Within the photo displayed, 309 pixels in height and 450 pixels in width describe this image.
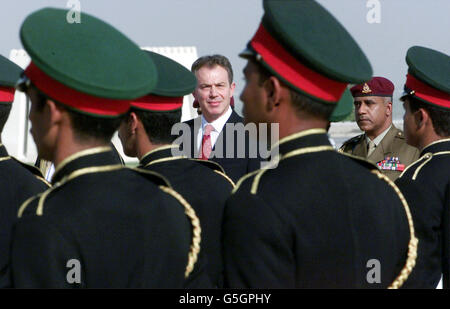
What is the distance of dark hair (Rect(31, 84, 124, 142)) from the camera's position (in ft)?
8.30

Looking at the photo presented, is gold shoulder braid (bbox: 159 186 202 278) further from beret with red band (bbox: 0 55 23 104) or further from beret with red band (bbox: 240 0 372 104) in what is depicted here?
beret with red band (bbox: 0 55 23 104)

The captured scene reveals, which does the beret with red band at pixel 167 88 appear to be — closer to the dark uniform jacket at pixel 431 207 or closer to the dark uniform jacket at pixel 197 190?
the dark uniform jacket at pixel 197 190

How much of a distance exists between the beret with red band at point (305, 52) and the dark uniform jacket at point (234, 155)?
2.87m

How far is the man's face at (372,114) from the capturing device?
7.14m

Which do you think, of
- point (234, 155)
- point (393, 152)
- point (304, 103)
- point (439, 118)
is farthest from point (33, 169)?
point (393, 152)

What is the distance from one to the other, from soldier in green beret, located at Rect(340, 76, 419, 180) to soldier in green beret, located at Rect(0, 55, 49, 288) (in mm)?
3667

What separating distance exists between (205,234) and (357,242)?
1.32m

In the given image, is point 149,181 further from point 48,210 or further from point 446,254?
point 446,254

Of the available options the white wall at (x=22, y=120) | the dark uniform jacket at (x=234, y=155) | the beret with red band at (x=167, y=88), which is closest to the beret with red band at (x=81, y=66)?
the beret with red band at (x=167, y=88)

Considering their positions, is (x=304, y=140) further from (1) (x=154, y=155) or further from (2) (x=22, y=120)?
(2) (x=22, y=120)

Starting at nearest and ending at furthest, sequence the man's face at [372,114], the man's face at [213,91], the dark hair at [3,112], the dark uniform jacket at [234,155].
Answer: the dark hair at [3,112], the dark uniform jacket at [234,155], the man's face at [213,91], the man's face at [372,114]

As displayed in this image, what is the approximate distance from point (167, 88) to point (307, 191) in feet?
5.14

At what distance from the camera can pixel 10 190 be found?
12.1ft
